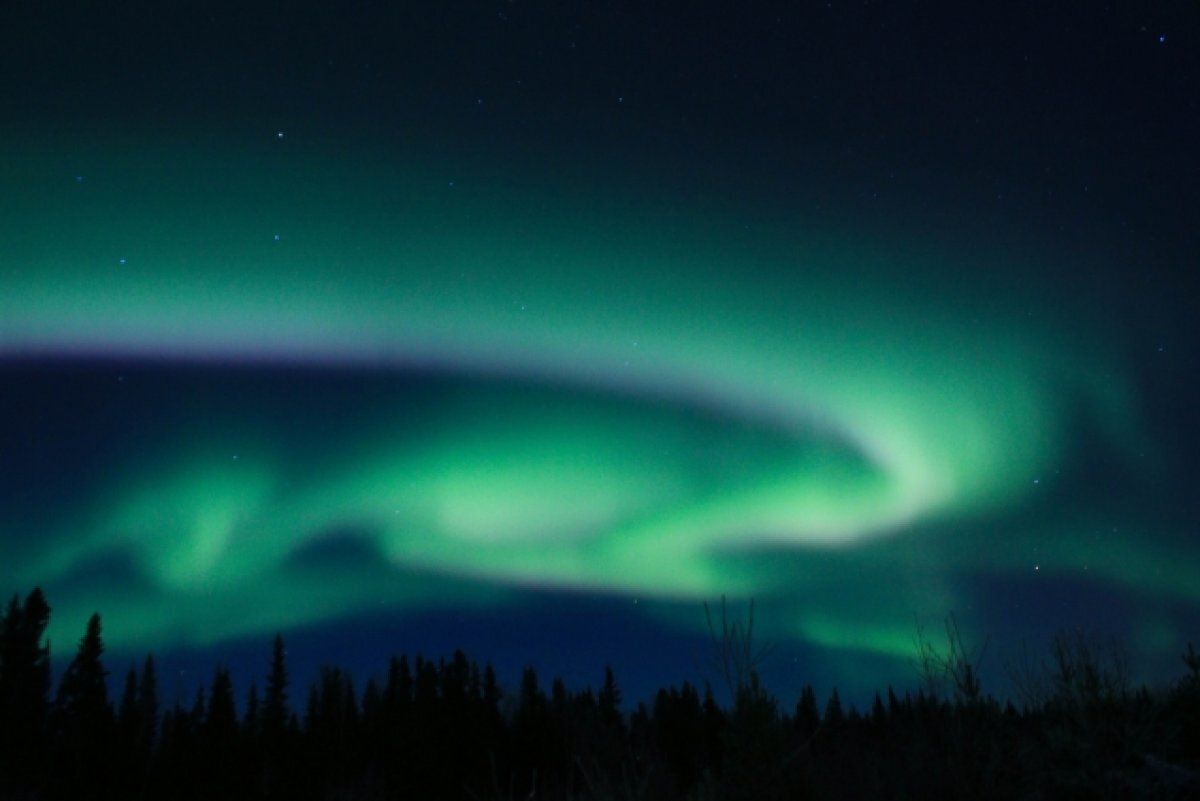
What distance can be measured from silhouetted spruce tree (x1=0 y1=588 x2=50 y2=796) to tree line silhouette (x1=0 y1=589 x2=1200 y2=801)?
0.40ft

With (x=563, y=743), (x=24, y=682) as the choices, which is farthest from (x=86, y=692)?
(x=563, y=743)

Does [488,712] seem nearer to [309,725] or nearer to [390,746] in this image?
[390,746]

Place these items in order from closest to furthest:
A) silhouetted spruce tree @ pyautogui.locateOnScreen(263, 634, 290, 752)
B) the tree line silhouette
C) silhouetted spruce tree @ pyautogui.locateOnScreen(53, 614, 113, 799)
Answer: the tree line silhouette
silhouetted spruce tree @ pyautogui.locateOnScreen(53, 614, 113, 799)
silhouetted spruce tree @ pyautogui.locateOnScreen(263, 634, 290, 752)

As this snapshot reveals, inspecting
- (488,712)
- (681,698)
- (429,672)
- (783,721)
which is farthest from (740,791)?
(429,672)

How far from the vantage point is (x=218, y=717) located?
7106 centimetres

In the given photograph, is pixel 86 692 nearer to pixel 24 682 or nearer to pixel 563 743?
pixel 24 682

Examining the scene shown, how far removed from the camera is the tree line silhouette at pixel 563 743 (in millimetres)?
9328

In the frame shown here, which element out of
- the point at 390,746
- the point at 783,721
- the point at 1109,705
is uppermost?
the point at 783,721

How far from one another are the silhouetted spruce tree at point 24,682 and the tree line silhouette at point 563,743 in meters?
0.12

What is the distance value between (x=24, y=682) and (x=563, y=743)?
129ft

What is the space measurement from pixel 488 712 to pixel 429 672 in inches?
881

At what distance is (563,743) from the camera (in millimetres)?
65500

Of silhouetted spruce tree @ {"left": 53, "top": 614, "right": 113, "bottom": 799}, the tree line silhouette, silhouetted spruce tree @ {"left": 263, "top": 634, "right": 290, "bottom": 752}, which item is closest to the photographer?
the tree line silhouette

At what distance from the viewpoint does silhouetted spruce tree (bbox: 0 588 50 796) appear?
186 feet
